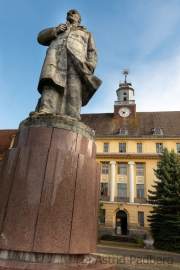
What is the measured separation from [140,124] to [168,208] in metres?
15.5

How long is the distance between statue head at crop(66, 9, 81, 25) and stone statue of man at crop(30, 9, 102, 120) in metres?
0.17

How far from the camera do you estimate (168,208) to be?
17.4 meters

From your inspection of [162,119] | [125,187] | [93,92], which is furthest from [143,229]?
[93,92]

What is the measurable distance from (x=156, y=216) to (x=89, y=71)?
649 inches

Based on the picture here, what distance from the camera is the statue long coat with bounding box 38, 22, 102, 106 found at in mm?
4832

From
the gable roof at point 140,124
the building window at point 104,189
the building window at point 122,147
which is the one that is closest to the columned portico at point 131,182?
the building window at point 122,147

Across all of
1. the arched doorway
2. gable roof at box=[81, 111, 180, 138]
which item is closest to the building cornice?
gable roof at box=[81, 111, 180, 138]

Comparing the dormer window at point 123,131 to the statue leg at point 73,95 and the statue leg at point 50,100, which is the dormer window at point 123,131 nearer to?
the statue leg at point 73,95

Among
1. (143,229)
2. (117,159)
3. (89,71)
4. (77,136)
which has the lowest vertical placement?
(143,229)

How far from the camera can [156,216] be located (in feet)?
59.4

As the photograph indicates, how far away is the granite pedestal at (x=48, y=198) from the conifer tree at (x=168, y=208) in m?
15.4

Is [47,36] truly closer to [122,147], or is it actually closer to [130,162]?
[130,162]

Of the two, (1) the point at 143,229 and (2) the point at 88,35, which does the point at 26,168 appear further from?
(1) the point at 143,229

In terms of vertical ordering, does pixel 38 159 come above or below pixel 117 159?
below
